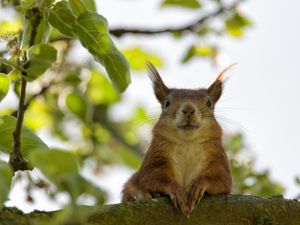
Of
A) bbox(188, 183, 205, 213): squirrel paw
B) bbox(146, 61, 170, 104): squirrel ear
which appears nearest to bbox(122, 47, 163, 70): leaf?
bbox(146, 61, 170, 104): squirrel ear

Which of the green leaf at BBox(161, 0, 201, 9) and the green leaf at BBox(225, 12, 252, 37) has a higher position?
the green leaf at BBox(225, 12, 252, 37)

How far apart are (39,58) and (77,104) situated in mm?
1801

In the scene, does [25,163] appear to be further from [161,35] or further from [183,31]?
[183,31]

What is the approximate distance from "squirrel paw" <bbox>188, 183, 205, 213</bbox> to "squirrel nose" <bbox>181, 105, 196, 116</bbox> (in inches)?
30.3

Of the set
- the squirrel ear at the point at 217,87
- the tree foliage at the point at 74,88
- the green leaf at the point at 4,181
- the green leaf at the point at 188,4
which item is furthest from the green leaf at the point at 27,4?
the squirrel ear at the point at 217,87

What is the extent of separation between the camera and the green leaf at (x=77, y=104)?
414 centimetres

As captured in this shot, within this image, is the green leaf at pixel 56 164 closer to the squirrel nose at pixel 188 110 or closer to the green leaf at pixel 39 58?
the green leaf at pixel 39 58

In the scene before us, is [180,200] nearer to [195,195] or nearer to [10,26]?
[195,195]

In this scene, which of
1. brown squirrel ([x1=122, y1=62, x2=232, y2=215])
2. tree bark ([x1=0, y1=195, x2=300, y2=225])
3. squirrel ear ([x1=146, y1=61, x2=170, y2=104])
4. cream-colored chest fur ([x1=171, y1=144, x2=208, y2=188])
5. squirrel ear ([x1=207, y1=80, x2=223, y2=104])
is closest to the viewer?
tree bark ([x1=0, y1=195, x2=300, y2=225])

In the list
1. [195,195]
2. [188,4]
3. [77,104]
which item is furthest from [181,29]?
[195,195]

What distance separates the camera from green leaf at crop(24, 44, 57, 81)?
7.82ft

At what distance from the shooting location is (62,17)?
8.23 ft

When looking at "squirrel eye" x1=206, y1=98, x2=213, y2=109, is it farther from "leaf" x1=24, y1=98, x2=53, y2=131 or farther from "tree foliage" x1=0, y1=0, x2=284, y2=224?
"leaf" x1=24, y1=98, x2=53, y2=131

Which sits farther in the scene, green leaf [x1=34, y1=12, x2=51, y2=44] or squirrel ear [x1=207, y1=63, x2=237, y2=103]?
squirrel ear [x1=207, y1=63, x2=237, y2=103]
